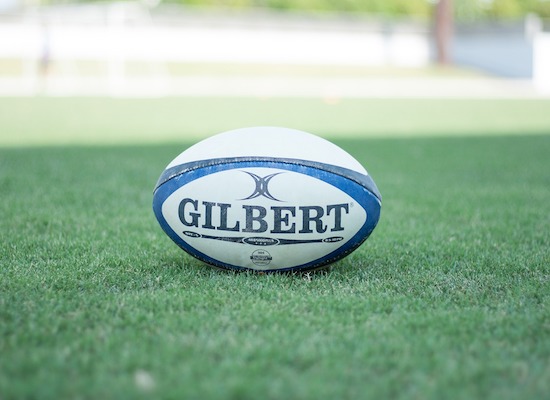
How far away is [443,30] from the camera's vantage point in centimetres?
3969

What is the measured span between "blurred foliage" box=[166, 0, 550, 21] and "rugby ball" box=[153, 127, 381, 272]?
4144cm

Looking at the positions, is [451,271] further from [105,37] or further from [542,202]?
[105,37]

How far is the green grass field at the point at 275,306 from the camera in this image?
2.09 m

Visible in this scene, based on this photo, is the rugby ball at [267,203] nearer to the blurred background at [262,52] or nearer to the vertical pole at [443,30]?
the blurred background at [262,52]

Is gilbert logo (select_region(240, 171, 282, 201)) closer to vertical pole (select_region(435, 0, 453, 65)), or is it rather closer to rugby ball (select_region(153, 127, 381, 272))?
rugby ball (select_region(153, 127, 381, 272))

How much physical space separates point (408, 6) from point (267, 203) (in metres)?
51.6

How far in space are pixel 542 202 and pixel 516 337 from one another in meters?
3.26

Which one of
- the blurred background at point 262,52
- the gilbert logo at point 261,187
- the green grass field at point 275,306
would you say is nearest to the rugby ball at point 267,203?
the gilbert logo at point 261,187

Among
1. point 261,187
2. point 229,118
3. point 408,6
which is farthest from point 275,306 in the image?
point 408,6

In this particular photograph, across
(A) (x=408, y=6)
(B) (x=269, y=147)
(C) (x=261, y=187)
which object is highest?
(A) (x=408, y=6)

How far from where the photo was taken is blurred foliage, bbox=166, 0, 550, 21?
4709cm

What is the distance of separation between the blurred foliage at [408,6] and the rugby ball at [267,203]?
4144 centimetres

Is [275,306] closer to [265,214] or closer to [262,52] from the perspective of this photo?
[265,214]

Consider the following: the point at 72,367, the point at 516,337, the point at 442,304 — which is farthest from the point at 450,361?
the point at 72,367
